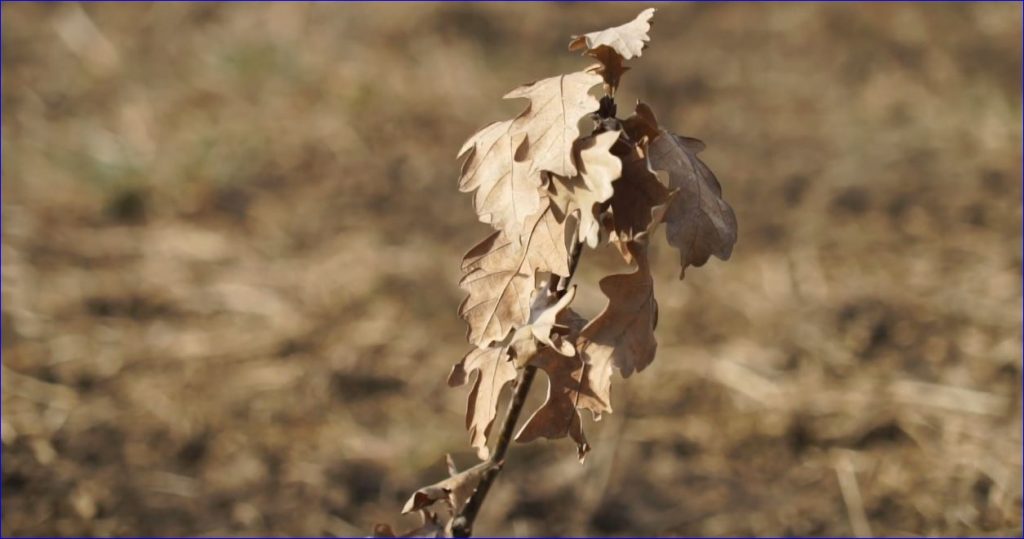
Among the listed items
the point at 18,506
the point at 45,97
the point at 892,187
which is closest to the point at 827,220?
the point at 892,187

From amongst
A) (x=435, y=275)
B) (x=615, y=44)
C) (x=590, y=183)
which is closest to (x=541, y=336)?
(x=590, y=183)

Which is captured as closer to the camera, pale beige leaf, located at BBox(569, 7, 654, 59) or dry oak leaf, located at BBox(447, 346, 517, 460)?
pale beige leaf, located at BBox(569, 7, 654, 59)

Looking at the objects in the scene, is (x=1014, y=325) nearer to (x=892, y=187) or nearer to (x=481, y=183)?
(x=892, y=187)

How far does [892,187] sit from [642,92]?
118cm

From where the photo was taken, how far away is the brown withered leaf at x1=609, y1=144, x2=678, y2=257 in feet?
3.95

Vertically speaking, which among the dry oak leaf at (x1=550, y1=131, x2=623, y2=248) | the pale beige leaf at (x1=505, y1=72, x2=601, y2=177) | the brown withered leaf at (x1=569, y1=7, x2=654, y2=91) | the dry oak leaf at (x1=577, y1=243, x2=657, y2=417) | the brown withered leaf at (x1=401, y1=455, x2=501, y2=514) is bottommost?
the brown withered leaf at (x1=401, y1=455, x2=501, y2=514)

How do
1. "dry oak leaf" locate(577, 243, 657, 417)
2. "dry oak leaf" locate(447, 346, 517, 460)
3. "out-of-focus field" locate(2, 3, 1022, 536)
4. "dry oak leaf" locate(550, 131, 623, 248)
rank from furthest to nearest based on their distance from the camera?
"out-of-focus field" locate(2, 3, 1022, 536) → "dry oak leaf" locate(447, 346, 517, 460) → "dry oak leaf" locate(577, 243, 657, 417) → "dry oak leaf" locate(550, 131, 623, 248)

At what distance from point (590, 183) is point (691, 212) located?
131 mm

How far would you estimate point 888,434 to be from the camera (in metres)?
2.69

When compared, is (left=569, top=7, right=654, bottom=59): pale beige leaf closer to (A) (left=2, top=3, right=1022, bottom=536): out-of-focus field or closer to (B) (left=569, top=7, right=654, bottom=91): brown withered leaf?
(B) (left=569, top=7, right=654, bottom=91): brown withered leaf

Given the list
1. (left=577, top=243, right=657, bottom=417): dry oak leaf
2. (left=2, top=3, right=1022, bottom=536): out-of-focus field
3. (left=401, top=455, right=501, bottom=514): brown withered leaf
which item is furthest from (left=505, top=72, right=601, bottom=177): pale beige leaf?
(left=2, top=3, right=1022, bottom=536): out-of-focus field

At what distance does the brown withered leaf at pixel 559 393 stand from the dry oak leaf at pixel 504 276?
62mm

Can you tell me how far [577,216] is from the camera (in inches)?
48.6

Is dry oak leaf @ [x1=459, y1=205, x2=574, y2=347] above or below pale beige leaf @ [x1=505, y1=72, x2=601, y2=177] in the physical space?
below
